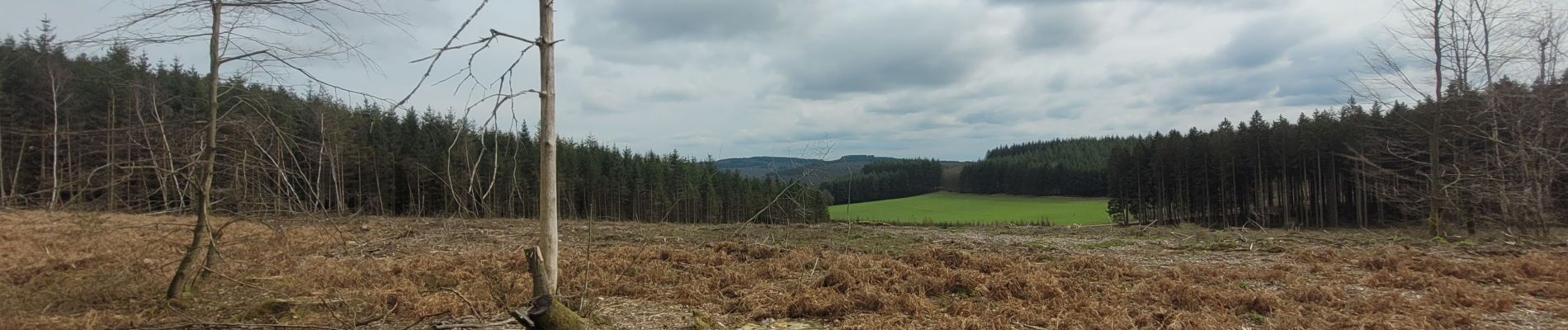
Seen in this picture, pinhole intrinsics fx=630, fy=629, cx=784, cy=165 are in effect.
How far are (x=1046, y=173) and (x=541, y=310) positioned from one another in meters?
76.0

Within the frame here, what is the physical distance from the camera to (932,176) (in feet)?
294

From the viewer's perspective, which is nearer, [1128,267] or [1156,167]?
[1128,267]

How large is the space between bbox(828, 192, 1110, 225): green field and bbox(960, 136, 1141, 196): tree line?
82.3 inches

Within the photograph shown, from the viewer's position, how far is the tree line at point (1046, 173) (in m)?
71.1

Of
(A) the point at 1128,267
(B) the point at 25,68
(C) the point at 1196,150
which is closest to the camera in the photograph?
(A) the point at 1128,267

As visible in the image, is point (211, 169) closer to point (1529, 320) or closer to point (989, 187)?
point (1529, 320)

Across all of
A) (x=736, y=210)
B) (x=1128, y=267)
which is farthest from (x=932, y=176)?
(x=1128, y=267)

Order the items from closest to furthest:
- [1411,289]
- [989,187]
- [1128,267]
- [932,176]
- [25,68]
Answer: [1411,289] < [1128,267] < [25,68] < [989,187] < [932,176]

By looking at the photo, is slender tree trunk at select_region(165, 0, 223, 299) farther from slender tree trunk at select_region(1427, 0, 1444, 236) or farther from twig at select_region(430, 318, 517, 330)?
slender tree trunk at select_region(1427, 0, 1444, 236)

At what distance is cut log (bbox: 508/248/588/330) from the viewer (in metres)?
4.52

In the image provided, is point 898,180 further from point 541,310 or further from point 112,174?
point 112,174

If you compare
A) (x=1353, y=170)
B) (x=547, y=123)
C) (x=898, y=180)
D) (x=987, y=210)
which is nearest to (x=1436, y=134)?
(x=1353, y=170)

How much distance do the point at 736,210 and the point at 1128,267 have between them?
47342 mm

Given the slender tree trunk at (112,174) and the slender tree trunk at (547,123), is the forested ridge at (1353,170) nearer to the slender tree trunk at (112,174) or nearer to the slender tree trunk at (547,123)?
the slender tree trunk at (547,123)
